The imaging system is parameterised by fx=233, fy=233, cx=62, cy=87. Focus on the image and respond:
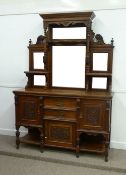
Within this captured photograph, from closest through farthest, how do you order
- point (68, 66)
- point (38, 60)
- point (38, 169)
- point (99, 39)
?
point (38, 169) → point (99, 39) → point (68, 66) → point (38, 60)

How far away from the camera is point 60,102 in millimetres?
3076

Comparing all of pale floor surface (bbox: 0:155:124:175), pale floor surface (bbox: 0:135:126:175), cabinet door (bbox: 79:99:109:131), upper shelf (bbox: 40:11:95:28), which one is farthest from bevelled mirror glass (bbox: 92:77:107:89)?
pale floor surface (bbox: 0:155:124:175)

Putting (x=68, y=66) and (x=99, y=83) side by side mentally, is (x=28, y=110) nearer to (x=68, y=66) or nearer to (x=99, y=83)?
(x=68, y=66)

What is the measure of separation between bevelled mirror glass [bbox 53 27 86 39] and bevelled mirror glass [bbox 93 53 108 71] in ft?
1.09

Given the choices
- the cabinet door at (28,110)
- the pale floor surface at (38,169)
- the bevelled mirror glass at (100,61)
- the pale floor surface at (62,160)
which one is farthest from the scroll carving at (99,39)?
the pale floor surface at (38,169)

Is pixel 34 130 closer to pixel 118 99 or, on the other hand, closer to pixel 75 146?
pixel 75 146

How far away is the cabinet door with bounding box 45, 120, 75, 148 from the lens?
3098 millimetres

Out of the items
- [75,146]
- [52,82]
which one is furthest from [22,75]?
[75,146]

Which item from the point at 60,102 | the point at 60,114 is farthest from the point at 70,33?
the point at 60,114

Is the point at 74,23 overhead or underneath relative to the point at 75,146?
overhead

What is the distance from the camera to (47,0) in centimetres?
345

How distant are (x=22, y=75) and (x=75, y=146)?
4.61 feet

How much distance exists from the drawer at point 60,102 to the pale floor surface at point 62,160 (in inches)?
27.3

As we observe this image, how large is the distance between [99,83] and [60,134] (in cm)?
90
